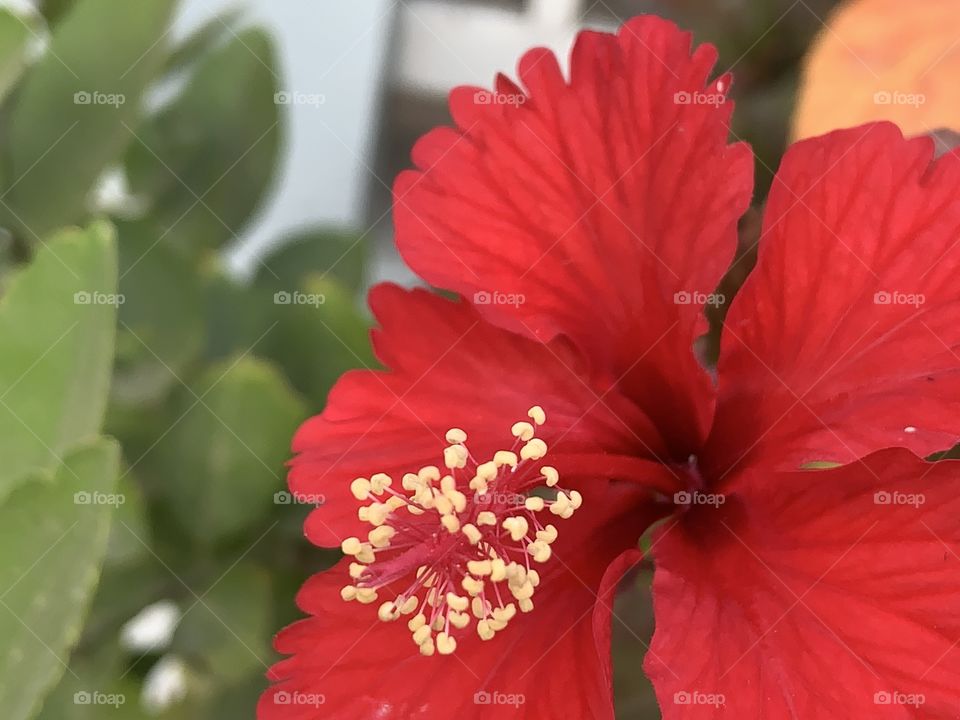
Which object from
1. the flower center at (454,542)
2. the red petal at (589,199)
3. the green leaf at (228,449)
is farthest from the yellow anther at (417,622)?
the green leaf at (228,449)

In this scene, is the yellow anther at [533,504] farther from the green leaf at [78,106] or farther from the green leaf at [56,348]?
the green leaf at [78,106]

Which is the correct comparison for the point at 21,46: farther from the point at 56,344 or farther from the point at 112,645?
the point at 112,645

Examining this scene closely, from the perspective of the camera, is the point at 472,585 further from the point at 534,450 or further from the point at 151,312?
the point at 151,312

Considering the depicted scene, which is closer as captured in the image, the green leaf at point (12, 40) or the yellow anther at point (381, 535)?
the yellow anther at point (381, 535)

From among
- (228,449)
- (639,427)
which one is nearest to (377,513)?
(639,427)

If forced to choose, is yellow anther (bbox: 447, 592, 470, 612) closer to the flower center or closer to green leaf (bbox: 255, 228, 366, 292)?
the flower center

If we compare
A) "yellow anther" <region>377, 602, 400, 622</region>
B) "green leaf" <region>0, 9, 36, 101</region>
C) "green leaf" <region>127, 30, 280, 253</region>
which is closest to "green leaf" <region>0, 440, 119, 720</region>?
"yellow anther" <region>377, 602, 400, 622</region>
